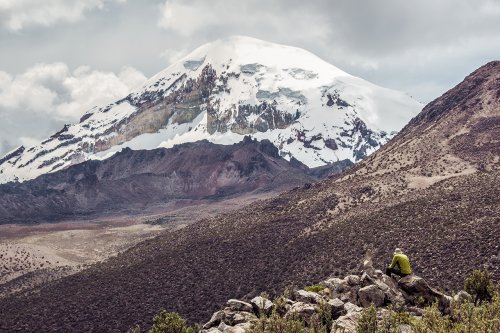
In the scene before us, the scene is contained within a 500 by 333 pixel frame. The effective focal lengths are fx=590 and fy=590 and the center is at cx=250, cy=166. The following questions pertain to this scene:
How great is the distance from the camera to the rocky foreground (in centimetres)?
2498

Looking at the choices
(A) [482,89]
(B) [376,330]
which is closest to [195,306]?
(B) [376,330]

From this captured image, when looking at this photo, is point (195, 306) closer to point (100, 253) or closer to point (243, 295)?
point (243, 295)

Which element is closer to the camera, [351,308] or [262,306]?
[351,308]

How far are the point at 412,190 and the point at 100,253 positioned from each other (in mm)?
70525

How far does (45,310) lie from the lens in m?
66.8

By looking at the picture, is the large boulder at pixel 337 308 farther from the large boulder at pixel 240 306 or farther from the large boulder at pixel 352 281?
the large boulder at pixel 240 306

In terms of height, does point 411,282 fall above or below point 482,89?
below

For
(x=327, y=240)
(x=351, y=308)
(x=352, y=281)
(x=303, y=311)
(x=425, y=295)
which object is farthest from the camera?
(x=327, y=240)

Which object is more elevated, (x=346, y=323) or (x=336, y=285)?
(x=336, y=285)

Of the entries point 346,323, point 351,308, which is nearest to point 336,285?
point 351,308

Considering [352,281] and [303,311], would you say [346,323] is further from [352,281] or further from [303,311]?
[352,281]

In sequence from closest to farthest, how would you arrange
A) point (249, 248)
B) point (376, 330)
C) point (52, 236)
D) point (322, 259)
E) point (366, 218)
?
point (376, 330)
point (322, 259)
point (366, 218)
point (249, 248)
point (52, 236)

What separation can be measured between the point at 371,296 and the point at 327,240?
36255 millimetres

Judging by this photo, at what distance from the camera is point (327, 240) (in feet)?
205
